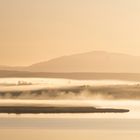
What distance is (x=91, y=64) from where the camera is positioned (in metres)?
2.05

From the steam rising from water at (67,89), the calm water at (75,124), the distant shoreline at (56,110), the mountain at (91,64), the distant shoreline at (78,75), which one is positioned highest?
the mountain at (91,64)

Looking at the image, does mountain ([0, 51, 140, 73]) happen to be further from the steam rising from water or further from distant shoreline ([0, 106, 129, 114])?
distant shoreline ([0, 106, 129, 114])

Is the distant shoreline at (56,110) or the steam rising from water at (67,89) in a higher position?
the steam rising from water at (67,89)

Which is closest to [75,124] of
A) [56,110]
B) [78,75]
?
[56,110]

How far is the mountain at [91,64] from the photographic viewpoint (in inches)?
80.2

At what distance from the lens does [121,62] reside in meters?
2.04

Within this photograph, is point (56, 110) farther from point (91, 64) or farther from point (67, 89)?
point (91, 64)

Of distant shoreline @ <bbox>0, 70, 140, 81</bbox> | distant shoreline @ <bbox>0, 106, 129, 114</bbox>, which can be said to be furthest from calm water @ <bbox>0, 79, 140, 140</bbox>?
distant shoreline @ <bbox>0, 70, 140, 81</bbox>

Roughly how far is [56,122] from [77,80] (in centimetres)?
25

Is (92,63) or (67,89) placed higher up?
(92,63)

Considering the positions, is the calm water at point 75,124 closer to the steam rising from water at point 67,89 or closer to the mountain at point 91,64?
the steam rising from water at point 67,89

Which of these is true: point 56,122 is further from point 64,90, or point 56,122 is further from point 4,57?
point 4,57

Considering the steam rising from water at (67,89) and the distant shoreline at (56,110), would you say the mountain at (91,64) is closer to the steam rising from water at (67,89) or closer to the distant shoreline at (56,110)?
the steam rising from water at (67,89)

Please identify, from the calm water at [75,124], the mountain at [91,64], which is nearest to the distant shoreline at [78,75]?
the mountain at [91,64]
